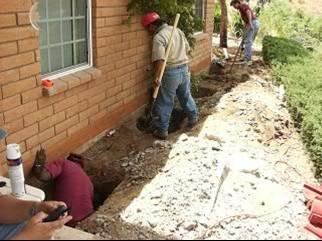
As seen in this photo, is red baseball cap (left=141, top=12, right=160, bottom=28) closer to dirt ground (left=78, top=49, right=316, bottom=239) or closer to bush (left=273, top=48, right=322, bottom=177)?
dirt ground (left=78, top=49, right=316, bottom=239)

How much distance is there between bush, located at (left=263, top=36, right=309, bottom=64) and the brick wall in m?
5.85

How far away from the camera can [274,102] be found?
341 inches

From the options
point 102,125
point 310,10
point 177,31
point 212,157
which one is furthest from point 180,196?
point 310,10

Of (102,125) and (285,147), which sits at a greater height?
(102,125)

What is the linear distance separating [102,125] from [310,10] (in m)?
28.0

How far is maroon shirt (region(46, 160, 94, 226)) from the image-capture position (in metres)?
4.36

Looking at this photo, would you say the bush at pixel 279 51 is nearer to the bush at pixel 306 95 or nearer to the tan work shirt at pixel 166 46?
the bush at pixel 306 95

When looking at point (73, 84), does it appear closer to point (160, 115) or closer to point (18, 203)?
point (160, 115)

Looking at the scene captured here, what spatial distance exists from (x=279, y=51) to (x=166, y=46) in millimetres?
6929

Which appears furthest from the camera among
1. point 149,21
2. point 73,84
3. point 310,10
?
point 310,10

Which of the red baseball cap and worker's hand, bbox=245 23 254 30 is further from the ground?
the red baseball cap

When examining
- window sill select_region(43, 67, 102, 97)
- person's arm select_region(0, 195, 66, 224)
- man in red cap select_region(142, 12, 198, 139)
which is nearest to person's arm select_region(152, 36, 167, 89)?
man in red cap select_region(142, 12, 198, 139)

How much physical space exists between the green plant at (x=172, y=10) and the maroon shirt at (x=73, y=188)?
2.61 m

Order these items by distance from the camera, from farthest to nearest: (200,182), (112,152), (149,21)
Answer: (149,21) → (112,152) → (200,182)
